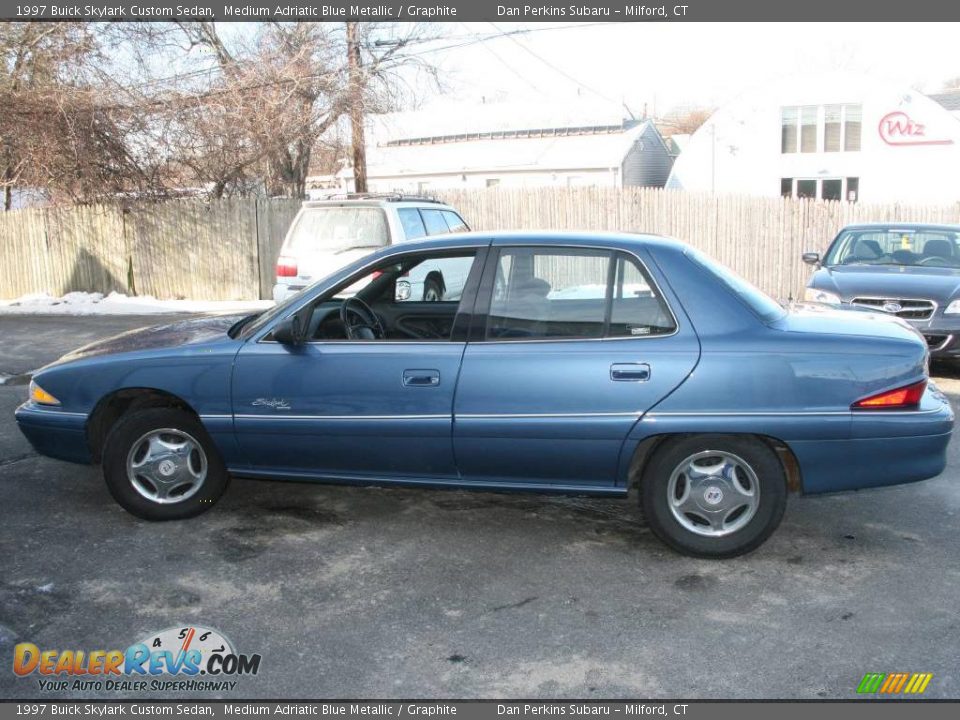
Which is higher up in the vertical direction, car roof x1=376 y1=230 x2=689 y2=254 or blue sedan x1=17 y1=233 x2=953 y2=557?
car roof x1=376 y1=230 x2=689 y2=254

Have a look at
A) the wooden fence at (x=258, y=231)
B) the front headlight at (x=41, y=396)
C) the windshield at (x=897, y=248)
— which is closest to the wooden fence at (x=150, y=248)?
the wooden fence at (x=258, y=231)

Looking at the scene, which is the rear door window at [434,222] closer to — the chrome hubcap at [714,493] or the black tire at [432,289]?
the black tire at [432,289]

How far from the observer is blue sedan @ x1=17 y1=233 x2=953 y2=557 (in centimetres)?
437

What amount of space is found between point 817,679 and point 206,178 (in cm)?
1756

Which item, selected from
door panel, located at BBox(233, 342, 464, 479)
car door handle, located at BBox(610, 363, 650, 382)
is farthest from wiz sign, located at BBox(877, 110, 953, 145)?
door panel, located at BBox(233, 342, 464, 479)

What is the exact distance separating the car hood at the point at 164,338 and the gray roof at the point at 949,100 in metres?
35.8

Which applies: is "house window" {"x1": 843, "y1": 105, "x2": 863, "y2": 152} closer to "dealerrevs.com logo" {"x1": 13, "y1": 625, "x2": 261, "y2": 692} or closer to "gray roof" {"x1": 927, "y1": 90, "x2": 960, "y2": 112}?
"gray roof" {"x1": 927, "y1": 90, "x2": 960, "y2": 112}

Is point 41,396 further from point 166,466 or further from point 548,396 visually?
point 548,396

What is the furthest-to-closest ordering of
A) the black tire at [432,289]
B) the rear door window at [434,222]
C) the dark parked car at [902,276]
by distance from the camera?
the rear door window at [434,222] < the dark parked car at [902,276] < the black tire at [432,289]

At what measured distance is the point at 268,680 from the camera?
3.48m

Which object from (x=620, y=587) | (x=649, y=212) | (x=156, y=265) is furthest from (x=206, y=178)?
(x=620, y=587)

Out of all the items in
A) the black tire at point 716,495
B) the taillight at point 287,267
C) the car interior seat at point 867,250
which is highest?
the car interior seat at point 867,250

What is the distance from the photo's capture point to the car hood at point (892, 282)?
891 centimetres

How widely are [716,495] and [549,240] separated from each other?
1550 mm
